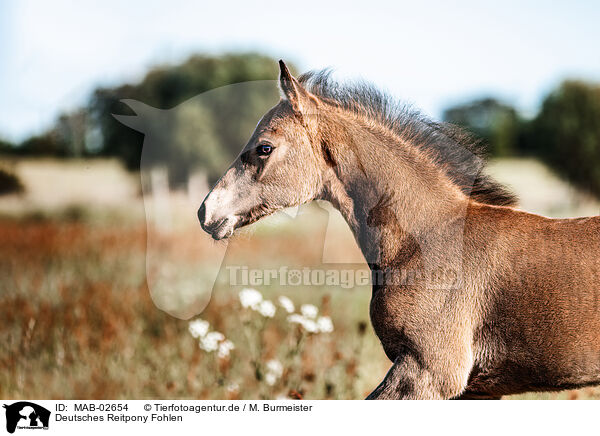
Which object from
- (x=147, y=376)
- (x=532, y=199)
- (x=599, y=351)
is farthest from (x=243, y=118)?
(x=599, y=351)

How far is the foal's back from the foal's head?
1.06 meters

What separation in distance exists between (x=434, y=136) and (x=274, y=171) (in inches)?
40.9

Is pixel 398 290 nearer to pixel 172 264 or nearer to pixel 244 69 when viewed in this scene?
pixel 172 264

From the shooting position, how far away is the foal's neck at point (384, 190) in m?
3.10

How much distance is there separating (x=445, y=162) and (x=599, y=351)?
135 centimetres

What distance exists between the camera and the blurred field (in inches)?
201

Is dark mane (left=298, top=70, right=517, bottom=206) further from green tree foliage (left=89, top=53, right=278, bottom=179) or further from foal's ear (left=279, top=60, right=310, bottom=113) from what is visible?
green tree foliage (left=89, top=53, right=278, bottom=179)

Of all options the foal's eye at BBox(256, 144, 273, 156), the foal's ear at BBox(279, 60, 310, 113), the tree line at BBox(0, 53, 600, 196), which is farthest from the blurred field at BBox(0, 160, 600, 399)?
the tree line at BBox(0, 53, 600, 196)

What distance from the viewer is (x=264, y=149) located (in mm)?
3211

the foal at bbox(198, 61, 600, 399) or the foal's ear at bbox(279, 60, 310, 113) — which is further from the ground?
the foal's ear at bbox(279, 60, 310, 113)

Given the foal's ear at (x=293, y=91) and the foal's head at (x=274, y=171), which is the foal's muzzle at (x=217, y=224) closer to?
the foal's head at (x=274, y=171)

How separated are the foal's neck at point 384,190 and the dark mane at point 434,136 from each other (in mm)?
74

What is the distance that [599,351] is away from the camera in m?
2.73
